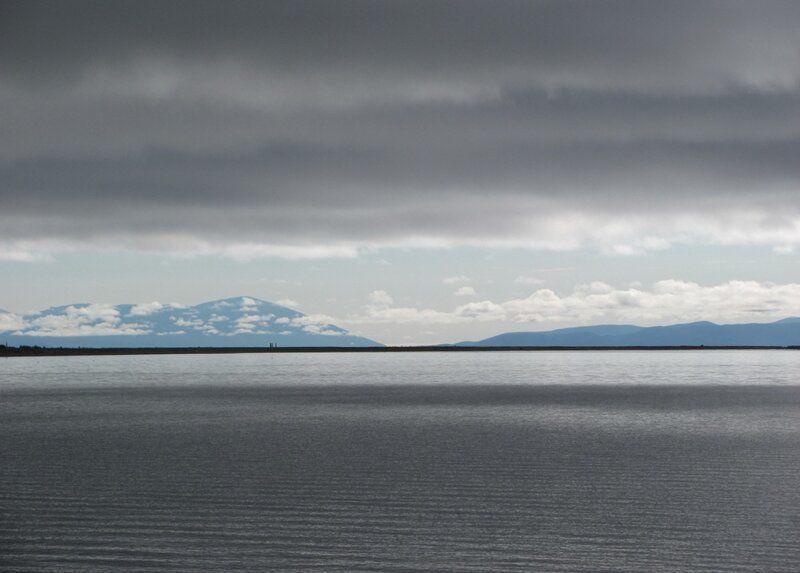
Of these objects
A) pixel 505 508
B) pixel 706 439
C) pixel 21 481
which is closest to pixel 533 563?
pixel 505 508

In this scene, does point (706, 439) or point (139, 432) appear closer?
point (706, 439)

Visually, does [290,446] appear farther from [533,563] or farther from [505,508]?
[533,563]

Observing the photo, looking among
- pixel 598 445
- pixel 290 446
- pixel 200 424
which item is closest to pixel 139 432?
pixel 200 424

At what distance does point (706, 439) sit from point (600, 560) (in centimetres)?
2530

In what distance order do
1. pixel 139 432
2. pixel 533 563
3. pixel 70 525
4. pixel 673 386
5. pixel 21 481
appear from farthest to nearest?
pixel 673 386, pixel 139 432, pixel 21 481, pixel 70 525, pixel 533 563

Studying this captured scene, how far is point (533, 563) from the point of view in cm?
1939

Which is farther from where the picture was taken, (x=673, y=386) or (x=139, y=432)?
(x=673, y=386)

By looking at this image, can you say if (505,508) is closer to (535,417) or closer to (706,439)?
(706,439)

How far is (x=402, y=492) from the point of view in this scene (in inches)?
1098

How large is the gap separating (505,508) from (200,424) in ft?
99.6

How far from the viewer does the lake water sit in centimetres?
2020

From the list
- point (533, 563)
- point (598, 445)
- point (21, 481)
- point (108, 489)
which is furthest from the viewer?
point (598, 445)

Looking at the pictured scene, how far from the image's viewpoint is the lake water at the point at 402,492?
2020 cm

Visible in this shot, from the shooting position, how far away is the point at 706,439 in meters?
42.9
